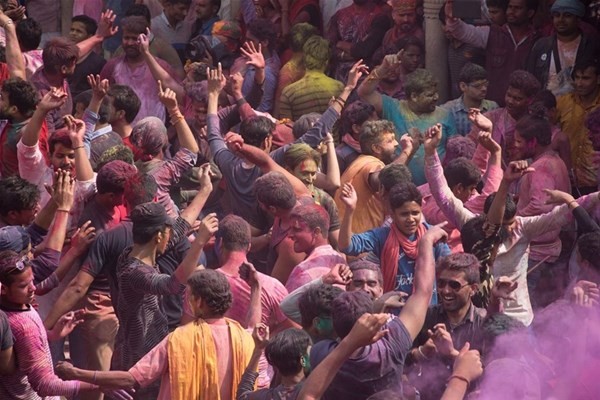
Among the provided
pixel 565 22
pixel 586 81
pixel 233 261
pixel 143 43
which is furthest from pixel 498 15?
pixel 233 261

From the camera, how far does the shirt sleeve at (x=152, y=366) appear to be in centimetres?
905

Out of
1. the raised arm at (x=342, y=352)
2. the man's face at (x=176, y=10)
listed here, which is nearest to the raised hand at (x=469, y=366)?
the raised arm at (x=342, y=352)

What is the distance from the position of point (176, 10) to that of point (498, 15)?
319cm

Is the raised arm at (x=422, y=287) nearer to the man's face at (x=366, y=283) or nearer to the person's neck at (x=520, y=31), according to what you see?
the man's face at (x=366, y=283)

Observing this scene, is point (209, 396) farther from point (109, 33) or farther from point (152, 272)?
point (109, 33)

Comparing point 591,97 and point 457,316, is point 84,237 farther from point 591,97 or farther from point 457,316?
point 591,97

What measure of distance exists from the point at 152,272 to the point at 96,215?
3.37ft

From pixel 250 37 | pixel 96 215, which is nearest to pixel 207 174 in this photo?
pixel 96 215

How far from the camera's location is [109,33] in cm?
1403

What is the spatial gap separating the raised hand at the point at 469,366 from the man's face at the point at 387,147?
3.78m

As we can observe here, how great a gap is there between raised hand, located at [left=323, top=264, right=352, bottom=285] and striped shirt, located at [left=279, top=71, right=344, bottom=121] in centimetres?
430

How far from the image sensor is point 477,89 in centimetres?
1329

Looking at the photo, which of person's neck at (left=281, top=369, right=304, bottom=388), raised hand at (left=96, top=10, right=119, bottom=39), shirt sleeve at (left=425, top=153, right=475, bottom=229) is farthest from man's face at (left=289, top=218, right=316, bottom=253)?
raised hand at (left=96, top=10, right=119, bottom=39)

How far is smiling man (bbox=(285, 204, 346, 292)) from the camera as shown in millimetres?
10312
